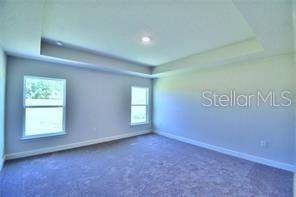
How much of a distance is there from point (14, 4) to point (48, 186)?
95.7 inches

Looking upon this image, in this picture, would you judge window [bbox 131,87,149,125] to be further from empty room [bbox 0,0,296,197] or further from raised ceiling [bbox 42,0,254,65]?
raised ceiling [bbox 42,0,254,65]

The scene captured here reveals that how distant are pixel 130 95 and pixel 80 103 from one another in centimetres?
172

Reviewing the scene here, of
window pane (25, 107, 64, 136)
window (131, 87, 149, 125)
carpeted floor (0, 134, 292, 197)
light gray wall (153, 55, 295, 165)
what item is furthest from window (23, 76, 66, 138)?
light gray wall (153, 55, 295, 165)

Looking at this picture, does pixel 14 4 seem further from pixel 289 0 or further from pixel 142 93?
pixel 142 93

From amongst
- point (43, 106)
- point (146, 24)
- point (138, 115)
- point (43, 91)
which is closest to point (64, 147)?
point (43, 106)

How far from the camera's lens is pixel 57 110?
162 inches

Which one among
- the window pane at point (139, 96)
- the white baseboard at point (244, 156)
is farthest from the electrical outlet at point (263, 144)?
the window pane at point (139, 96)

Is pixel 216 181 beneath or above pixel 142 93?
beneath

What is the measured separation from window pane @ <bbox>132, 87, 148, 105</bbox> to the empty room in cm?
33

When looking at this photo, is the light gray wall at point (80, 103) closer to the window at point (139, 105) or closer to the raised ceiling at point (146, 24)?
the window at point (139, 105)

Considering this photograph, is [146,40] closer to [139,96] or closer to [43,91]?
[43,91]

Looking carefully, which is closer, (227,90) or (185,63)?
(227,90)

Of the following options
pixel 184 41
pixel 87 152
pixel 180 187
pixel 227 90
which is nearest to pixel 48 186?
pixel 87 152

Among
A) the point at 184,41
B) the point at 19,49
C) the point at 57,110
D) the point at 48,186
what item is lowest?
the point at 48,186
